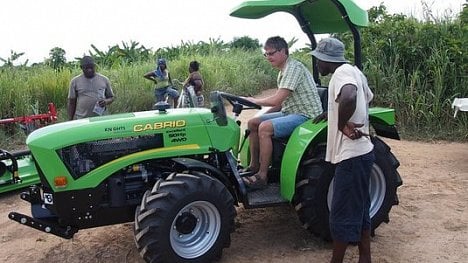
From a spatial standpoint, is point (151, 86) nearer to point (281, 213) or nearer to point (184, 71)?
point (184, 71)

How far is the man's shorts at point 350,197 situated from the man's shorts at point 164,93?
8.73m

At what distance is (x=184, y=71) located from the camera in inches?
621

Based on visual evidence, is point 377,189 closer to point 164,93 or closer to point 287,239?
point 287,239

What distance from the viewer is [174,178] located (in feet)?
13.4

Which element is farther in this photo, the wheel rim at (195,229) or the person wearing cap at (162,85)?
the person wearing cap at (162,85)

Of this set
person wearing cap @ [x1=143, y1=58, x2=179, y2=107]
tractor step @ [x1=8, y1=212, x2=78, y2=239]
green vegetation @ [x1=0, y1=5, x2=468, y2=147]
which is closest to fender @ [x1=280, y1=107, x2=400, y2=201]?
tractor step @ [x1=8, y1=212, x2=78, y2=239]

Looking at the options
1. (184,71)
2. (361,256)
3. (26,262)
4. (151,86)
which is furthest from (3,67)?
(361,256)

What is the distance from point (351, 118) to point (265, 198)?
1.24 meters

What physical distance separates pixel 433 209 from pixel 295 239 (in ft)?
5.71

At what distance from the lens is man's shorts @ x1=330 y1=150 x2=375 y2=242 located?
12.4 ft

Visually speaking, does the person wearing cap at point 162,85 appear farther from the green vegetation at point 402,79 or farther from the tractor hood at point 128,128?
the tractor hood at point 128,128

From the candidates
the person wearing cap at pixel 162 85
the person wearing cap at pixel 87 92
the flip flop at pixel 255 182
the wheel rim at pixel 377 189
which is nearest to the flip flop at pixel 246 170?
the flip flop at pixel 255 182

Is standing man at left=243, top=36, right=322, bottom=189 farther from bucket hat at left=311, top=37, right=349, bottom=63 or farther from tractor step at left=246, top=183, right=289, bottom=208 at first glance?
bucket hat at left=311, top=37, right=349, bottom=63

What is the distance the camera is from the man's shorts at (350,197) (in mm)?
3770
